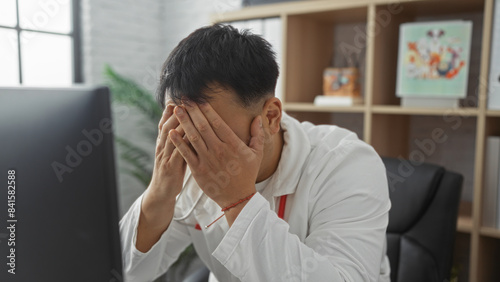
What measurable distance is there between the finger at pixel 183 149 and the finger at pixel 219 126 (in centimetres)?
7

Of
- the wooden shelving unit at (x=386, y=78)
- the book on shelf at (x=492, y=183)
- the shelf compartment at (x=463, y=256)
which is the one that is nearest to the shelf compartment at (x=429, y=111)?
the wooden shelving unit at (x=386, y=78)

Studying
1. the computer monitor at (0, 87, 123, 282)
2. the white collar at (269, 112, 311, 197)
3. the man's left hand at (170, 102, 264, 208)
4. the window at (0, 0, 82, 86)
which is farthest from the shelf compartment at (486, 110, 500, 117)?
the window at (0, 0, 82, 86)

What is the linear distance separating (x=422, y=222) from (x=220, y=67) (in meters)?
0.81

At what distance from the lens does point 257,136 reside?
0.98m

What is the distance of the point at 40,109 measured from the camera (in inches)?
20.3

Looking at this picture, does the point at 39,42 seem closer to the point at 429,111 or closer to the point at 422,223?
the point at 429,111

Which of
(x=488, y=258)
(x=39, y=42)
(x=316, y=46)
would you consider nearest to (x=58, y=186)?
(x=488, y=258)

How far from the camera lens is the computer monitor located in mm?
497

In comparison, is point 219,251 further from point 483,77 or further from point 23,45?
point 23,45

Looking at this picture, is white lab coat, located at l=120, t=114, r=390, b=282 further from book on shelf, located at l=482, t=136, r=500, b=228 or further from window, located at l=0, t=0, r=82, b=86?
window, located at l=0, t=0, r=82, b=86

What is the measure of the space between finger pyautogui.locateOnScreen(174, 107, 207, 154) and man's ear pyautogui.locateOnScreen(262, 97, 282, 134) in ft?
0.69

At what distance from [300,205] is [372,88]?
3.31 feet

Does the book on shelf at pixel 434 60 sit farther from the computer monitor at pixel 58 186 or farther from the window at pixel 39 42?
the window at pixel 39 42

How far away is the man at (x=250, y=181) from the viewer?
2.89ft
